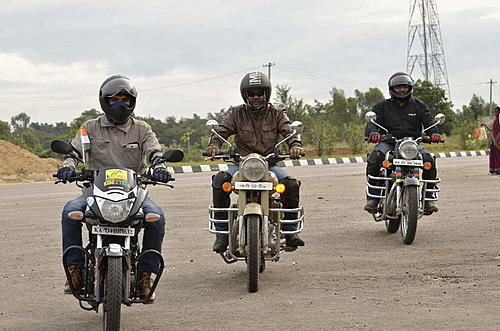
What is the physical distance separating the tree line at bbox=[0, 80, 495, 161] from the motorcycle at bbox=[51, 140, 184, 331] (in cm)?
120

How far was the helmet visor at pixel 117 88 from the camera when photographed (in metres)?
6.49

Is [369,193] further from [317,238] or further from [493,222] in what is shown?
[493,222]

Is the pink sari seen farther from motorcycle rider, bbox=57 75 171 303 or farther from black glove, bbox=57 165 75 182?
black glove, bbox=57 165 75 182

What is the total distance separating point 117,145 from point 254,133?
2.31 m

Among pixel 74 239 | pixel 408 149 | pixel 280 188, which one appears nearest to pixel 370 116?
pixel 408 149

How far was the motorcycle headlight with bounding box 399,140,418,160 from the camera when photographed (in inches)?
426

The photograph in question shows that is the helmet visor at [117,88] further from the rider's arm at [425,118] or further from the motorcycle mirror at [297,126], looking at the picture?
the rider's arm at [425,118]

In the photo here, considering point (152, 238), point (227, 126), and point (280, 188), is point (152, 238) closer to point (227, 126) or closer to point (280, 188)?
point (280, 188)

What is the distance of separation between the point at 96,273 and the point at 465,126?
55575 mm

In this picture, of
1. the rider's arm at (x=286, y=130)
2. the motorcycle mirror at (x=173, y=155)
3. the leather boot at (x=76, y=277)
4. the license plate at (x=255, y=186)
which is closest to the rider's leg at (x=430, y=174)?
the rider's arm at (x=286, y=130)

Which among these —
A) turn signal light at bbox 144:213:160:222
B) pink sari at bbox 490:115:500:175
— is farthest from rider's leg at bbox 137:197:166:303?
pink sari at bbox 490:115:500:175

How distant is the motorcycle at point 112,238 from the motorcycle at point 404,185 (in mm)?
4931

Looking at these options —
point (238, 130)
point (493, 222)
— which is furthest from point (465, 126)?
point (238, 130)

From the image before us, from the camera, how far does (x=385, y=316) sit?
21.9ft
